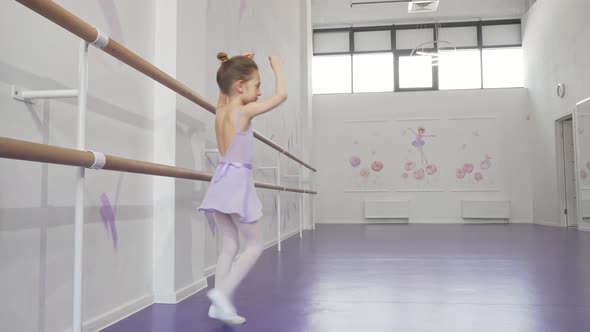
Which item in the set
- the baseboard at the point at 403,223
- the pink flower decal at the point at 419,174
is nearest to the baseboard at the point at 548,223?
the baseboard at the point at 403,223

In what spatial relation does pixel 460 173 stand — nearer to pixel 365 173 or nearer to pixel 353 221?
pixel 365 173

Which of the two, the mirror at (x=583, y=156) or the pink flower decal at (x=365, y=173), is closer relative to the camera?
the mirror at (x=583, y=156)

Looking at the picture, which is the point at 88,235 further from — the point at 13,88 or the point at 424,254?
the point at 424,254

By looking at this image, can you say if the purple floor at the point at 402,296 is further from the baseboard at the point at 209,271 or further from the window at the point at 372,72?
the window at the point at 372,72

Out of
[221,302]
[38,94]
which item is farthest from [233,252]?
[38,94]

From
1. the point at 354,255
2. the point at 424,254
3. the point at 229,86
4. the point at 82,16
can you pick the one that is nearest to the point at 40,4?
the point at 82,16

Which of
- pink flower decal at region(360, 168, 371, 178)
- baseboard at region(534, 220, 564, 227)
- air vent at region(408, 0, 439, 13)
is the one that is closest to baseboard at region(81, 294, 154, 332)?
air vent at region(408, 0, 439, 13)

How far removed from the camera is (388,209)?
8625 mm

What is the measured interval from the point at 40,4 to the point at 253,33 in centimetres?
315

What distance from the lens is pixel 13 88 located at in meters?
1.17

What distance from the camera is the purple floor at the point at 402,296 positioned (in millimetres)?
1552

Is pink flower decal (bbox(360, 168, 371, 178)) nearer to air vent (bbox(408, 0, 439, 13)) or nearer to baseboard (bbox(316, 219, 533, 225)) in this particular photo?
baseboard (bbox(316, 219, 533, 225))

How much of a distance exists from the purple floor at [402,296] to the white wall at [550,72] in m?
3.83

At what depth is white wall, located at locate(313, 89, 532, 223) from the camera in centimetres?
852
